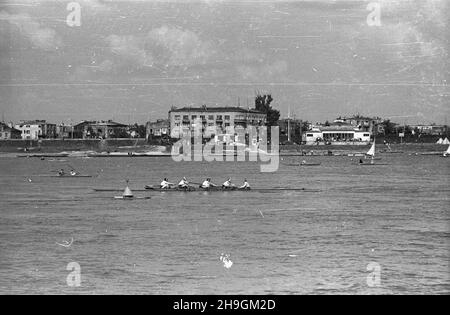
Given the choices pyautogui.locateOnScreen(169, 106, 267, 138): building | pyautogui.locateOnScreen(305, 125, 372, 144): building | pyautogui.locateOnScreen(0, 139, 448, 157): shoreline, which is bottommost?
pyautogui.locateOnScreen(0, 139, 448, 157): shoreline

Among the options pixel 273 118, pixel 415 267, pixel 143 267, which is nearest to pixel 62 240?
pixel 143 267

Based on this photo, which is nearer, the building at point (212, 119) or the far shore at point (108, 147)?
the building at point (212, 119)

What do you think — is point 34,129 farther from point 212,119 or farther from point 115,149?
point 212,119

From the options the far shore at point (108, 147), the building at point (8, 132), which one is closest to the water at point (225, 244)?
the far shore at point (108, 147)

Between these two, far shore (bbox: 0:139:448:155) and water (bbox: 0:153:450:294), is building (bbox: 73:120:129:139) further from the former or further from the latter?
water (bbox: 0:153:450:294)

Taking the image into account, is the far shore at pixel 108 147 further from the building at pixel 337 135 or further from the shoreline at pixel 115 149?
the building at pixel 337 135

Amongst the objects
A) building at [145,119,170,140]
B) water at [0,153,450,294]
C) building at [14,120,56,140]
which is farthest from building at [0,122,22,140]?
water at [0,153,450,294]
